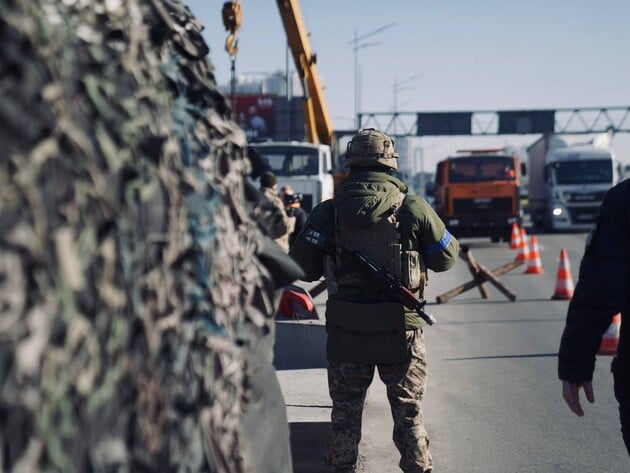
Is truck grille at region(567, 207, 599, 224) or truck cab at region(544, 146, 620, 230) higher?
truck cab at region(544, 146, 620, 230)

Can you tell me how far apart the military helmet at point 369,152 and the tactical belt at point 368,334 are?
26.5 inches

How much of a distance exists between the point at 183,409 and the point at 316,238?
3.03m

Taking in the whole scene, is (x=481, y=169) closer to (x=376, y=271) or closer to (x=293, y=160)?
(x=293, y=160)

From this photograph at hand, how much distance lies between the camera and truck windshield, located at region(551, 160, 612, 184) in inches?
1398

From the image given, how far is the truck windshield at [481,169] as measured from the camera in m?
30.6

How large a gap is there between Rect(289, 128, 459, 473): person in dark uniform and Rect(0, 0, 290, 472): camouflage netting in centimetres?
257

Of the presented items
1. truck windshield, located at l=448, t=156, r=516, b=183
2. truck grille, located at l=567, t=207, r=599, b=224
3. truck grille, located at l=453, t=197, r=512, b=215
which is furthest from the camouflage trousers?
truck grille, located at l=567, t=207, r=599, b=224

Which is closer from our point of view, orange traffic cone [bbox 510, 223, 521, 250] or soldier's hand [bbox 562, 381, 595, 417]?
soldier's hand [bbox 562, 381, 595, 417]

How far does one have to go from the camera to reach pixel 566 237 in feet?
110

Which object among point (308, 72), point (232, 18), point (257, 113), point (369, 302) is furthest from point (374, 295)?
point (257, 113)

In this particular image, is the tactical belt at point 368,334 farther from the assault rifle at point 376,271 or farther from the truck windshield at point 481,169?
the truck windshield at point 481,169

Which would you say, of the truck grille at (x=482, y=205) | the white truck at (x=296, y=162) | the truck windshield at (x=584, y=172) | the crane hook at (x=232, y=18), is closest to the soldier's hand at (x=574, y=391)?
the crane hook at (x=232, y=18)

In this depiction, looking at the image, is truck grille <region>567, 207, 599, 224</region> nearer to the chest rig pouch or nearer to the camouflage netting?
the chest rig pouch

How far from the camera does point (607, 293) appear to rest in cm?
→ 355
